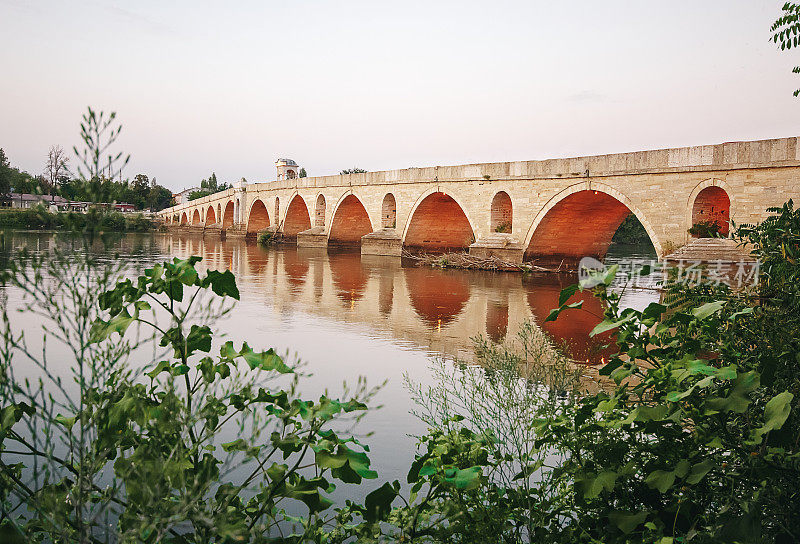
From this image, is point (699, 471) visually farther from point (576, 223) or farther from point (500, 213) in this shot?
point (500, 213)

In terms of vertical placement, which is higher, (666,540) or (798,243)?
(798,243)

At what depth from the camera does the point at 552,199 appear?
18.4 metres

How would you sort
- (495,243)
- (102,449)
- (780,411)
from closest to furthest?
(780,411), (102,449), (495,243)

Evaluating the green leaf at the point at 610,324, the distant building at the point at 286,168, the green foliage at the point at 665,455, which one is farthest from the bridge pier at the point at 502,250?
the distant building at the point at 286,168

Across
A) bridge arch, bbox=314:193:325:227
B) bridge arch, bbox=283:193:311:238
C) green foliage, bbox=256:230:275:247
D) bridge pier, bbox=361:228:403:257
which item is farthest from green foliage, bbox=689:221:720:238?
green foliage, bbox=256:230:275:247

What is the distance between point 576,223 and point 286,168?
33.6 metres

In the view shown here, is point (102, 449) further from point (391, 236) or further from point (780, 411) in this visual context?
point (391, 236)

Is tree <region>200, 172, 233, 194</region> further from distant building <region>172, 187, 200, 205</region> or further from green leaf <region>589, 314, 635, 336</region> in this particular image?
green leaf <region>589, 314, 635, 336</region>

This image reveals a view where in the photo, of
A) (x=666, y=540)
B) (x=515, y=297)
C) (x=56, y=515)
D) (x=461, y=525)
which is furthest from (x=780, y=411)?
(x=515, y=297)

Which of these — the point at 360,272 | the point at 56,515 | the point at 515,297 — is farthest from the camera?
the point at 360,272

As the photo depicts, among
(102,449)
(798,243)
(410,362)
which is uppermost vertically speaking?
(798,243)

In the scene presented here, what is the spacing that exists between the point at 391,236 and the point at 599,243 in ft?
27.0

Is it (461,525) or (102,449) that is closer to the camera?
(102,449)

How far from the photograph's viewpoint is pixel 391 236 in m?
25.6
